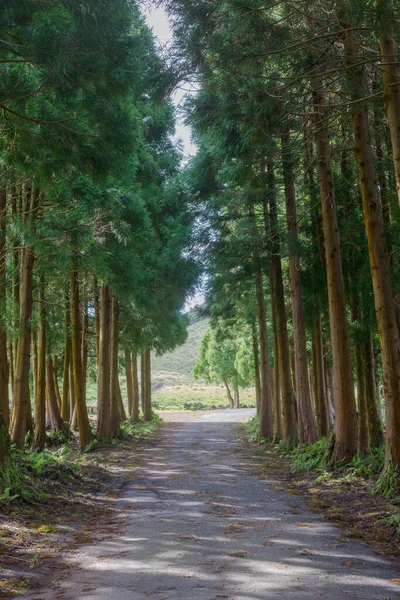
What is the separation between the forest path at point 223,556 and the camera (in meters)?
4.39

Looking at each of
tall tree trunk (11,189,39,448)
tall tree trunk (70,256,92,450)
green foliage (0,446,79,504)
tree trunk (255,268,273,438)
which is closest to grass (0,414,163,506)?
green foliage (0,446,79,504)

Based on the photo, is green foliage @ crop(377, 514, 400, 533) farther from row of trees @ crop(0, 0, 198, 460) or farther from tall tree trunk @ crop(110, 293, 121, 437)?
tall tree trunk @ crop(110, 293, 121, 437)

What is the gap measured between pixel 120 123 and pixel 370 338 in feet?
23.0

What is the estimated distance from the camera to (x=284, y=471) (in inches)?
489

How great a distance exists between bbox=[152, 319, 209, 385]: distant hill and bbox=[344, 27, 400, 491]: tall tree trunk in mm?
106026

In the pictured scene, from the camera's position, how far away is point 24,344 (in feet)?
43.9

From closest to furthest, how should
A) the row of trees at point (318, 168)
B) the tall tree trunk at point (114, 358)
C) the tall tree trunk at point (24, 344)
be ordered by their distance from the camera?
Answer: the row of trees at point (318, 168) → the tall tree trunk at point (24, 344) → the tall tree trunk at point (114, 358)

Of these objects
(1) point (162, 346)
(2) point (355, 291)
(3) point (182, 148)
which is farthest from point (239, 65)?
(1) point (162, 346)

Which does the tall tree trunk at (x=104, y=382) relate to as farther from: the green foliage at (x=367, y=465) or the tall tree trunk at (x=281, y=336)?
the green foliage at (x=367, y=465)

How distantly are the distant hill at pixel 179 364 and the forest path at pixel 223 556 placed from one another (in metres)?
106

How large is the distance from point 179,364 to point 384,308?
423ft

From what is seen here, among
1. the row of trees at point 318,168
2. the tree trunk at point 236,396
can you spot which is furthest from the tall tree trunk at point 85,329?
the tree trunk at point 236,396

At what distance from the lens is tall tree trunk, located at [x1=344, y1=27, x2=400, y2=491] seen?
27.5 ft

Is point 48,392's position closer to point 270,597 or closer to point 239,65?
point 239,65
